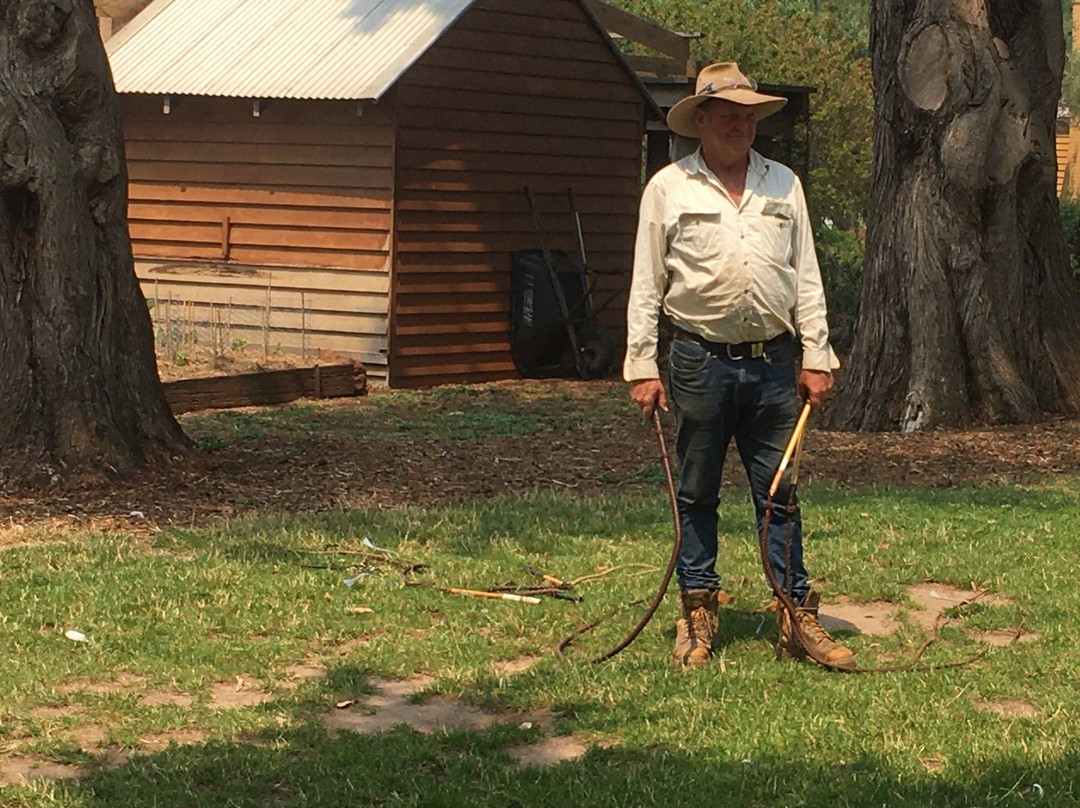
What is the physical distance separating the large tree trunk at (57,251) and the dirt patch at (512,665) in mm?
5101

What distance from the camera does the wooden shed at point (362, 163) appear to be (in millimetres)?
19406

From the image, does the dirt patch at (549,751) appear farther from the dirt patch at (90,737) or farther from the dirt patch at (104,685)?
the dirt patch at (104,685)

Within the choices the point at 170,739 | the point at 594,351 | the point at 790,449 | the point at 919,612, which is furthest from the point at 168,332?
the point at 170,739

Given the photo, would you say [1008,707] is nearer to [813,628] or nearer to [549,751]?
→ [813,628]

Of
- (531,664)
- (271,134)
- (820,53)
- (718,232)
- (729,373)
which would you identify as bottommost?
(531,664)

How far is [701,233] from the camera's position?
265 inches

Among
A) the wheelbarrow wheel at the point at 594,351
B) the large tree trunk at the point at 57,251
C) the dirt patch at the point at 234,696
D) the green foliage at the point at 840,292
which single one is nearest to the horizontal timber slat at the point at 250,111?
the wheelbarrow wheel at the point at 594,351

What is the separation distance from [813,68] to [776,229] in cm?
2737

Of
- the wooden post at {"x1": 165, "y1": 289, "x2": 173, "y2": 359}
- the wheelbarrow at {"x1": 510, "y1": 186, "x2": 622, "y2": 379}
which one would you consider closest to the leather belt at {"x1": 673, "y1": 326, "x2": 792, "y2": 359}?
the wooden post at {"x1": 165, "y1": 289, "x2": 173, "y2": 359}

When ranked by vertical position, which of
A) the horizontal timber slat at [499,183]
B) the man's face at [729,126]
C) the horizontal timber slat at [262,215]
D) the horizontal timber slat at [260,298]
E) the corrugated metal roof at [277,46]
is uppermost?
the corrugated metal roof at [277,46]

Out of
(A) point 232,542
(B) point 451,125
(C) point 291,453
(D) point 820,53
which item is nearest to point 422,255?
(B) point 451,125

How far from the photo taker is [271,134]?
790 inches

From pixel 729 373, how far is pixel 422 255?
13181 mm

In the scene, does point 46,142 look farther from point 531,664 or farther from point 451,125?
point 451,125
